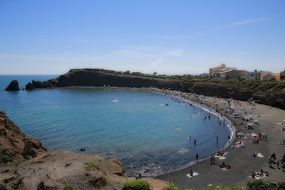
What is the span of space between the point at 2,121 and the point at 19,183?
15506mm

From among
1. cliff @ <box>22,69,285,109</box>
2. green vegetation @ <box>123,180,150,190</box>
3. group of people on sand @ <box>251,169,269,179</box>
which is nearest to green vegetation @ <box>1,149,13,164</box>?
green vegetation @ <box>123,180,150,190</box>

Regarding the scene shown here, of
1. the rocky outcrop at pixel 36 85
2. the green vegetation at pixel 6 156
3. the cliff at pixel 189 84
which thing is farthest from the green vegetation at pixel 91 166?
the rocky outcrop at pixel 36 85

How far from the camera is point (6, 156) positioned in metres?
29.8

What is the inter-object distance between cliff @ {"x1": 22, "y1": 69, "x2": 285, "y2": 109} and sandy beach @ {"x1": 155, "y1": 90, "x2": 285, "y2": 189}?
13992 mm

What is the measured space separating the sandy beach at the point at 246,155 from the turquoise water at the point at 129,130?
11.6 feet

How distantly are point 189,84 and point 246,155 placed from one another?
105998mm

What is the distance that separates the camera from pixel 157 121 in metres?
85.4

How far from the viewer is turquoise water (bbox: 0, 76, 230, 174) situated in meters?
53.4

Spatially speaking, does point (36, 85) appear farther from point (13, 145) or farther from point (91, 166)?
point (91, 166)

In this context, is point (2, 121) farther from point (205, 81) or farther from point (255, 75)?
point (255, 75)

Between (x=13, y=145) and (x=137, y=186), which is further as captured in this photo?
(x=13, y=145)

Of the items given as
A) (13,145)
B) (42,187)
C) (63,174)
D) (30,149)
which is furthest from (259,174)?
(42,187)

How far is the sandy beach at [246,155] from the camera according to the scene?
41000mm

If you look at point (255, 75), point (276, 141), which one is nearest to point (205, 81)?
point (255, 75)
